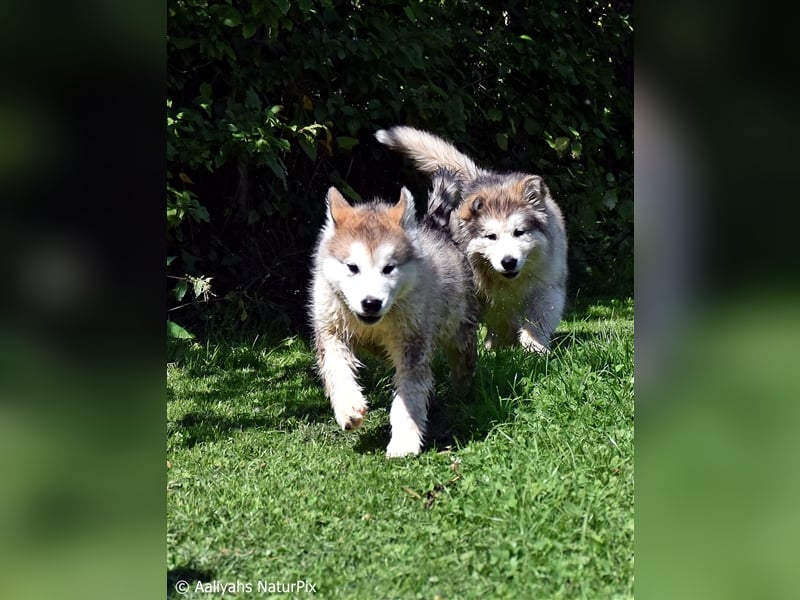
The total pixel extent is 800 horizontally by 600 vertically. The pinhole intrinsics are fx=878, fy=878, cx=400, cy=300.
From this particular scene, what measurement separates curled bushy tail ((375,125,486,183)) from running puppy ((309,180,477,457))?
1.79m

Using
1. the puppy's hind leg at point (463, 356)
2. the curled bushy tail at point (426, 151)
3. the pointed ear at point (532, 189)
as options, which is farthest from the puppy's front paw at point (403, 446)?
the curled bushy tail at point (426, 151)

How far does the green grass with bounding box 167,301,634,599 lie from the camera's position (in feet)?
10.8

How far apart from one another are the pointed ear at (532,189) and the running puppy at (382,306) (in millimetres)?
1552

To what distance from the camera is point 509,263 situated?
21.6ft

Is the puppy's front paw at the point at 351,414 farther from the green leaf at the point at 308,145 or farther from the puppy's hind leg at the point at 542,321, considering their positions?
the green leaf at the point at 308,145

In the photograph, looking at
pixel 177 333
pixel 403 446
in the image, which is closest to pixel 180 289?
pixel 177 333

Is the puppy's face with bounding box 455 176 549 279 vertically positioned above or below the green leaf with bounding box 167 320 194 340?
above

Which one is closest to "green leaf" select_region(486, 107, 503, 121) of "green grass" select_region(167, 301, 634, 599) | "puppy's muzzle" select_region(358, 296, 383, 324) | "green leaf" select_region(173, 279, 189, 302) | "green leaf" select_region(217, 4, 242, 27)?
"green leaf" select_region(217, 4, 242, 27)

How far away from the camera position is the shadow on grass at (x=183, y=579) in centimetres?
316

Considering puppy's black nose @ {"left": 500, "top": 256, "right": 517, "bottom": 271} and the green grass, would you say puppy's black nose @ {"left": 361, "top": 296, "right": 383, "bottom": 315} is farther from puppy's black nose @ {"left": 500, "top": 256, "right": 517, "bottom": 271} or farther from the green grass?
puppy's black nose @ {"left": 500, "top": 256, "right": 517, "bottom": 271}
